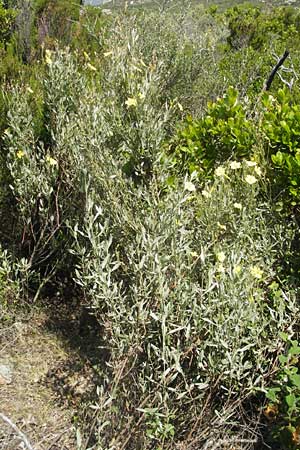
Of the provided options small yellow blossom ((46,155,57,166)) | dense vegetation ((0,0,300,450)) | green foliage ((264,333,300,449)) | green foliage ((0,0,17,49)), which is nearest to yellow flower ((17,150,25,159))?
dense vegetation ((0,0,300,450))

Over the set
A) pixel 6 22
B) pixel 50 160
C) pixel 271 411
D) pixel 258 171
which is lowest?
pixel 271 411

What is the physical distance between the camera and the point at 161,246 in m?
2.15

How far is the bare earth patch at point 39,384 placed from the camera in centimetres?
234

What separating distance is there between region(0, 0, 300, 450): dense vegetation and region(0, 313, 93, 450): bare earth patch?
6.1 inches

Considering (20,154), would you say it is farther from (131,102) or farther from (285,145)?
(285,145)

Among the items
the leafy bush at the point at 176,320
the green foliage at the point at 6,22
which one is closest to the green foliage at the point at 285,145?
the leafy bush at the point at 176,320

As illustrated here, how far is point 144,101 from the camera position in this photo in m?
2.47

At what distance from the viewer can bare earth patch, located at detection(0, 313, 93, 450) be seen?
234 cm

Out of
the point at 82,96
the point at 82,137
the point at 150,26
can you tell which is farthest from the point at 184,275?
the point at 150,26

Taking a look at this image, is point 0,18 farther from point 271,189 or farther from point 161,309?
point 161,309

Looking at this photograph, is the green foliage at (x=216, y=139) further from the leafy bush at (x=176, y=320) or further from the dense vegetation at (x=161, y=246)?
the leafy bush at (x=176, y=320)

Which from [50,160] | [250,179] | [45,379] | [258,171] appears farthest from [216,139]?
[45,379]

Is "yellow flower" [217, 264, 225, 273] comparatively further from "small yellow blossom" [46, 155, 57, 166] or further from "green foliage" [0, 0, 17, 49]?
"green foliage" [0, 0, 17, 49]

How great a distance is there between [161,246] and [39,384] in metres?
1.15
